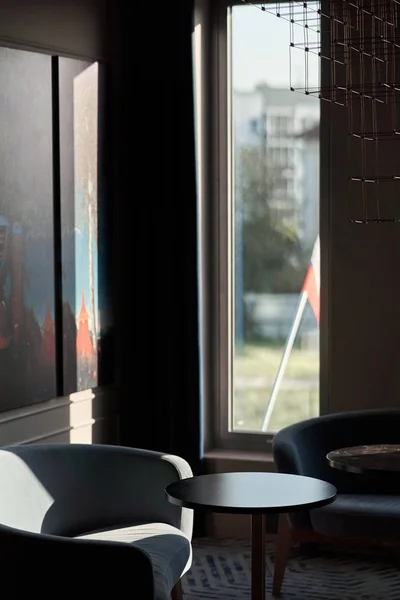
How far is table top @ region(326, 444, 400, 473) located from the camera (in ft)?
12.1

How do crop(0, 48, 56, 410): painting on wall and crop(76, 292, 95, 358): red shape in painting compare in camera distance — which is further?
crop(76, 292, 95, 358): red shape in painting

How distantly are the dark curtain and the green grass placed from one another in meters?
0.38

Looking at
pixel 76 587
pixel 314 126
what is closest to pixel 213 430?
pixel 314 126

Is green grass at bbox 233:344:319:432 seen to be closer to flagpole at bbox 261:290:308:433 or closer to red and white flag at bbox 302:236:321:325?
flagpole at bbox 261:290:308:433

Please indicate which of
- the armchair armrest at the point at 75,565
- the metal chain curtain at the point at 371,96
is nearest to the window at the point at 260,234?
the metal chain curtain at the point at 371,96

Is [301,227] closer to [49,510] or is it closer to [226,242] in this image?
[226,242]

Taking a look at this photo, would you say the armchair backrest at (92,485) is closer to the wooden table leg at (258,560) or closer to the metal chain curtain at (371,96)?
the wooden table leg at (258,560)

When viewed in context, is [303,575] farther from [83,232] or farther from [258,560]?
[83,232]

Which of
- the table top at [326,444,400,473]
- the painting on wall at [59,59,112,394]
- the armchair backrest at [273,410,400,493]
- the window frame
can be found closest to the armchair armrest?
the table top at [326,444,400,473]

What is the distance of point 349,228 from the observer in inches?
203

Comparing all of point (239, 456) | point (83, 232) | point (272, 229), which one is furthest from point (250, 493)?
point (272, 229)

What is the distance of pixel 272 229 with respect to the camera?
18.1ft

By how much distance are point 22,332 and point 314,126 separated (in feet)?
6.62

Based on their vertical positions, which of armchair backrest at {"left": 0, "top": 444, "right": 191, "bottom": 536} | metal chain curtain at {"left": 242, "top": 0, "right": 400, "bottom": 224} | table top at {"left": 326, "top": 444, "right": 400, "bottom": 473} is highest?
metal chain curtain at {"left": 242, "top": 0, "right": 400, "bottom": 224}
